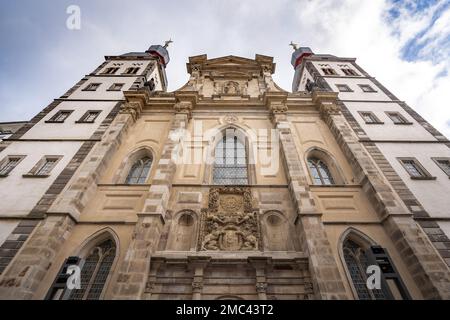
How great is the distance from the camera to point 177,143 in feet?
37.1

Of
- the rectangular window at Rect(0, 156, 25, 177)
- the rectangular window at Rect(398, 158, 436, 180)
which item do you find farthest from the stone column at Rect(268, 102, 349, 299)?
the rectangular window at Rect(0, 156, 25, 177)

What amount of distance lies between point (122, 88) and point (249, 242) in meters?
15.2

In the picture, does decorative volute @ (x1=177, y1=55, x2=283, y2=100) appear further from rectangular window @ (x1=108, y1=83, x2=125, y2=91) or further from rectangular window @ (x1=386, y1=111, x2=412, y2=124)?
rectangular window @ (x1=386, y1=111, x2=412, y2=124)

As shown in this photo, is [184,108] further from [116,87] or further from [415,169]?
[415,169]

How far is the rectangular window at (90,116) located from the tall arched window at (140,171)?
14.1ft

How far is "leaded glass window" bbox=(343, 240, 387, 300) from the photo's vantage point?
7.03m

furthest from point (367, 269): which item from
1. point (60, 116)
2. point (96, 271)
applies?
point (60, 116)

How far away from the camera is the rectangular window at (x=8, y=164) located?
32.7ft

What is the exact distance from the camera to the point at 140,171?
1149 centimetres

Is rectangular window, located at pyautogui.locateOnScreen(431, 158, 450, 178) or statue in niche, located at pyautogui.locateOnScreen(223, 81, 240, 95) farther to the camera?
statue in niche, located at pyautogui.locateOnScreen(223, 81, 240, 95)

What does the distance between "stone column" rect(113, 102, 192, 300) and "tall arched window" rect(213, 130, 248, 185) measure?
2.41m

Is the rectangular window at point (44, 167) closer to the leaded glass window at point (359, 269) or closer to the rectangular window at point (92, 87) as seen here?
the rectangular window at point (92, 87)

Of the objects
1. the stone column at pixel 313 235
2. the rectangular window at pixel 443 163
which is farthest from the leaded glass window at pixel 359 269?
the rectangular window at pixel 443 163
